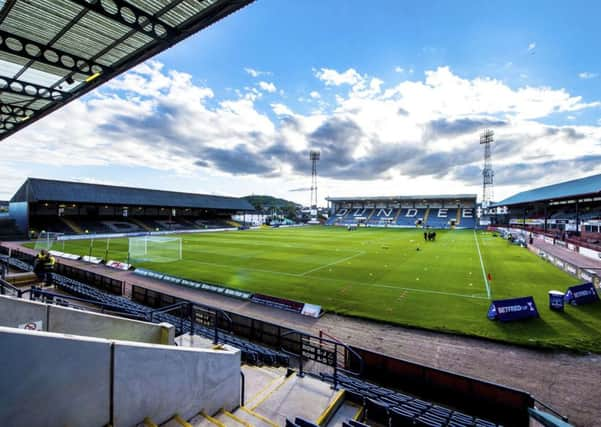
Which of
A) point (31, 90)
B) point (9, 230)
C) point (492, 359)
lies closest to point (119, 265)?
point (31, 90)

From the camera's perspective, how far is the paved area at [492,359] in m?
6.89

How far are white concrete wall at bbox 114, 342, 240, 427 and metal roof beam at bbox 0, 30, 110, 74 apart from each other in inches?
319

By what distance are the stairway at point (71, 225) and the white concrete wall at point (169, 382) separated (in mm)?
50384

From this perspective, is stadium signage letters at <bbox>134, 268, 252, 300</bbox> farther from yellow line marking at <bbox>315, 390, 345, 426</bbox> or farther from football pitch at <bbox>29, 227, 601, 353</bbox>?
yellow line marking at <bbox>315, 390, 345, 426</bbox>

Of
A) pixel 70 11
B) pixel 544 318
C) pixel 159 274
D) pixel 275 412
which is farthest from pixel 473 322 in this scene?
pixel 159 274

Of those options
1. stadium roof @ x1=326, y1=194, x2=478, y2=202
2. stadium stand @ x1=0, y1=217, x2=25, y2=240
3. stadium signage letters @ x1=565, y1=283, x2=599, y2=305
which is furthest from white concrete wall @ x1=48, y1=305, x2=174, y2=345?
stadium roof @ x1=326, y1=194, x2=478, y2=202

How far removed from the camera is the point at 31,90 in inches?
364

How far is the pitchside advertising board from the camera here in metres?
11.3

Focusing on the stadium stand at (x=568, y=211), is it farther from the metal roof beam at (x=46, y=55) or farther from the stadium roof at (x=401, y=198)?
the metal roof beam at (x=46, y=55)

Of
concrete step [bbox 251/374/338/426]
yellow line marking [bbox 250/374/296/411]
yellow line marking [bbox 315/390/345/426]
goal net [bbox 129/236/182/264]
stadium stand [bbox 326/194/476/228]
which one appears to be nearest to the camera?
yellow line marking [bbox 315/390/345/426]

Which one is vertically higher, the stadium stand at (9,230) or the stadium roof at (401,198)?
the stadium roof at (401,198)

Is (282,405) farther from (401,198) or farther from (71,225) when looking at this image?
(401,198)

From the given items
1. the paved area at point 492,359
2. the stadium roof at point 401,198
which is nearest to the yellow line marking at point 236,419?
the paved area at point 492,359

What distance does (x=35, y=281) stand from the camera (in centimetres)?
1650
